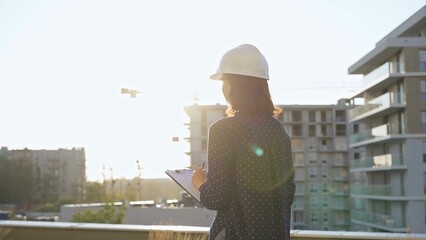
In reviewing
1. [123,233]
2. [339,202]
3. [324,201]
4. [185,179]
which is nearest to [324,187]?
[324,201]

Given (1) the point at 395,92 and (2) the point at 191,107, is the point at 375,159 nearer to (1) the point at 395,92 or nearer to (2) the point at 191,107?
(1) the point at 395,92

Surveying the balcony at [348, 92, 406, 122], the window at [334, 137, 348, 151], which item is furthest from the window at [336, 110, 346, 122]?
the balcony at [348, 92, 406, 122]

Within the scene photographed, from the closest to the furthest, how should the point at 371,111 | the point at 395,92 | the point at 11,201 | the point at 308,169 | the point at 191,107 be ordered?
the point at 395,92 < the point at 371,111 < the point at 308,169 < the point at 191,107 < the point at 11,201

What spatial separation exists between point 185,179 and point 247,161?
372 millimetres

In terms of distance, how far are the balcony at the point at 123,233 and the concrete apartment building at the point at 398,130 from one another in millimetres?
25633

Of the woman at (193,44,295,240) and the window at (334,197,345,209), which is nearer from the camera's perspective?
the woman at (193,44,295,240)

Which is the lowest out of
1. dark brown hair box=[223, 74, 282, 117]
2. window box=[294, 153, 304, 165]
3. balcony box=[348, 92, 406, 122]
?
dark brown hair box=[223, 74, 282, 117]

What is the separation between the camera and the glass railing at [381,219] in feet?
106

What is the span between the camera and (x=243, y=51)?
205 cm

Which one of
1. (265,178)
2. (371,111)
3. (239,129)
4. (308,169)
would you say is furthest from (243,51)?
(308,169)

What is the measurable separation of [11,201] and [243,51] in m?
78.1

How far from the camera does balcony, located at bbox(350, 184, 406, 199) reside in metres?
32.7

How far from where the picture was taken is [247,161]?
1952mm

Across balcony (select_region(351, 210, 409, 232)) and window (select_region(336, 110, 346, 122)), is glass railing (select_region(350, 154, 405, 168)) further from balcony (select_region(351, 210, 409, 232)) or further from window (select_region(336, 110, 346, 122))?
window (select_region(336, 110, 346, 122))
